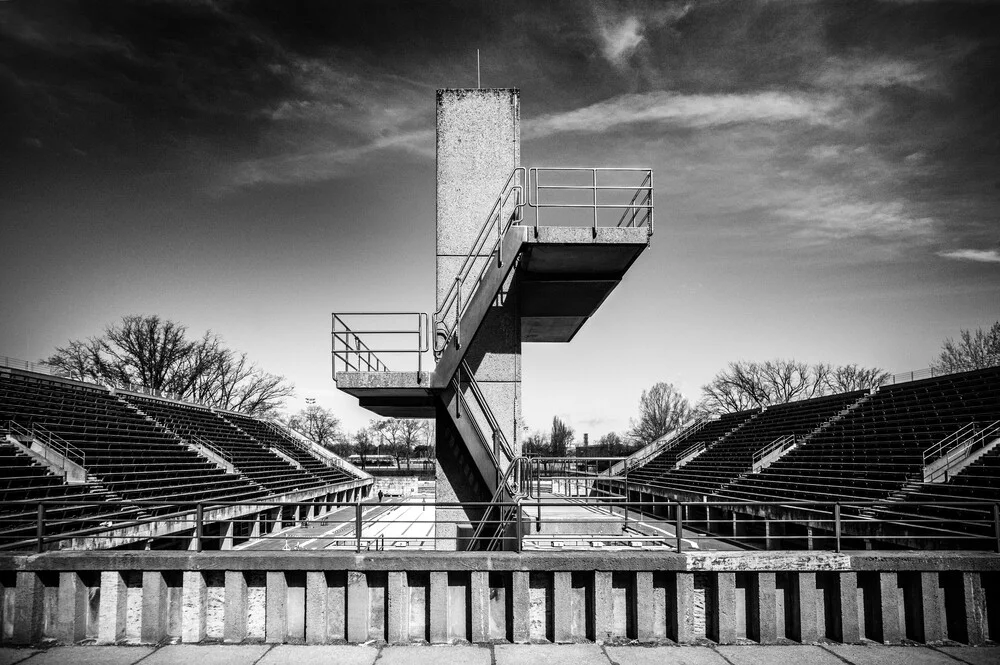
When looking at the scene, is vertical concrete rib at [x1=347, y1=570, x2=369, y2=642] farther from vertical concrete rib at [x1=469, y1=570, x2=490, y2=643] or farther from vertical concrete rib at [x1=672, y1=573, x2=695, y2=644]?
vertical concrete rib at [x1=672, y1=573, x2=695, y2=644]

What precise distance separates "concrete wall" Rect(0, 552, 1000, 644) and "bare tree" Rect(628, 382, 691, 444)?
67822mm

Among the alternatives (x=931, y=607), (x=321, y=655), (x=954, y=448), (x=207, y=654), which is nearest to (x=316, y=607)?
(x=321, y=655)

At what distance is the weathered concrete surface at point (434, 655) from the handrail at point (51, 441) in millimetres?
15430

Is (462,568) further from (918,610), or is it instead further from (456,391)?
(918,610)

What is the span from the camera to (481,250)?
8836 millimetres

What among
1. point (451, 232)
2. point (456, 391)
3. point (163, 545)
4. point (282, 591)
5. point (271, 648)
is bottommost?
point (163, 545)

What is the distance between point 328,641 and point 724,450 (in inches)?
1138

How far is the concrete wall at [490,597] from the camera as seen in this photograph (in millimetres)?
6566

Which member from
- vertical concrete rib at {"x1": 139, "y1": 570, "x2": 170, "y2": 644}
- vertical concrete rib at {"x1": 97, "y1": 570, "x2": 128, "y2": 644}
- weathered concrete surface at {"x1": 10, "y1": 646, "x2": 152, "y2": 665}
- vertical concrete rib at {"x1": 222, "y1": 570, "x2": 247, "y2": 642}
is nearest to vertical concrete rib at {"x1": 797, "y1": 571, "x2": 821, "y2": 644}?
vertical concrete rib at {"x1": 222, "y1": 570, "x2": 247, "y2": 642}

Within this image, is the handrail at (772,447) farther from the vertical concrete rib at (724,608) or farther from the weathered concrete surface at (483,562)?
the vertical concrete rib at (724,608)

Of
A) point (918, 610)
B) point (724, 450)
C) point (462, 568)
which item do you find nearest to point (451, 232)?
point (462, 568)

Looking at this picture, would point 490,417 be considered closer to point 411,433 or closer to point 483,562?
point 483,562

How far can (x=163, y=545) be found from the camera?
16.8 meters

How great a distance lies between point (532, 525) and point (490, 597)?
520 centimetres
